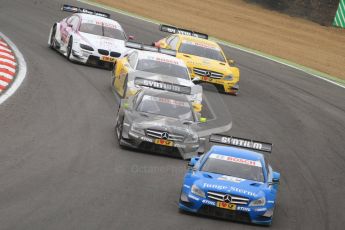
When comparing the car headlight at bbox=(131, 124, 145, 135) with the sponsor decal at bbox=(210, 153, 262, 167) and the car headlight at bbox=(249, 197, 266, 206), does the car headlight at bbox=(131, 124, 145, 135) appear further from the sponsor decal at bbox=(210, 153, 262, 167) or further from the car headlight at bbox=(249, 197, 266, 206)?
the car headlight at bbox=(249, 197, 266, 206)

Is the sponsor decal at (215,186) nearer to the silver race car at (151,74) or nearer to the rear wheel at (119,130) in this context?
the rear wheel at (119,130)

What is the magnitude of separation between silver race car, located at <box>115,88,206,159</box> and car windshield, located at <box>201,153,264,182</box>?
2560 millimetres

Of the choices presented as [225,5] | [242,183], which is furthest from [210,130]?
[225,5]

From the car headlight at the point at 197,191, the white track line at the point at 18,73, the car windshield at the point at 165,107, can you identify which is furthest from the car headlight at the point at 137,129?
the white track line at the point at 18,73

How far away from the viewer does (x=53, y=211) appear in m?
12.5

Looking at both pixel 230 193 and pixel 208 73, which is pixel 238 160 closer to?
pixel 230 193

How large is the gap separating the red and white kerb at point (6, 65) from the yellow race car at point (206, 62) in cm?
488

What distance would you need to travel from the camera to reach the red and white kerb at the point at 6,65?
2211 centimetres

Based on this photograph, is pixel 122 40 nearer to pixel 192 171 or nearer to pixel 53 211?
pixel 192 171

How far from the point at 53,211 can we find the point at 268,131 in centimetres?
992

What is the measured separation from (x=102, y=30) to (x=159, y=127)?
A: 10.4 m

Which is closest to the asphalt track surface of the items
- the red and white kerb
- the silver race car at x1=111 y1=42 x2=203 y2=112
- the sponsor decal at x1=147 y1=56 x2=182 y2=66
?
the red and white kerb

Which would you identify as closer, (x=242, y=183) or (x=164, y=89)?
(x=242, y=183)

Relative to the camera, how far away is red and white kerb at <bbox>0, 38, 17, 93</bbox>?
22.1m
